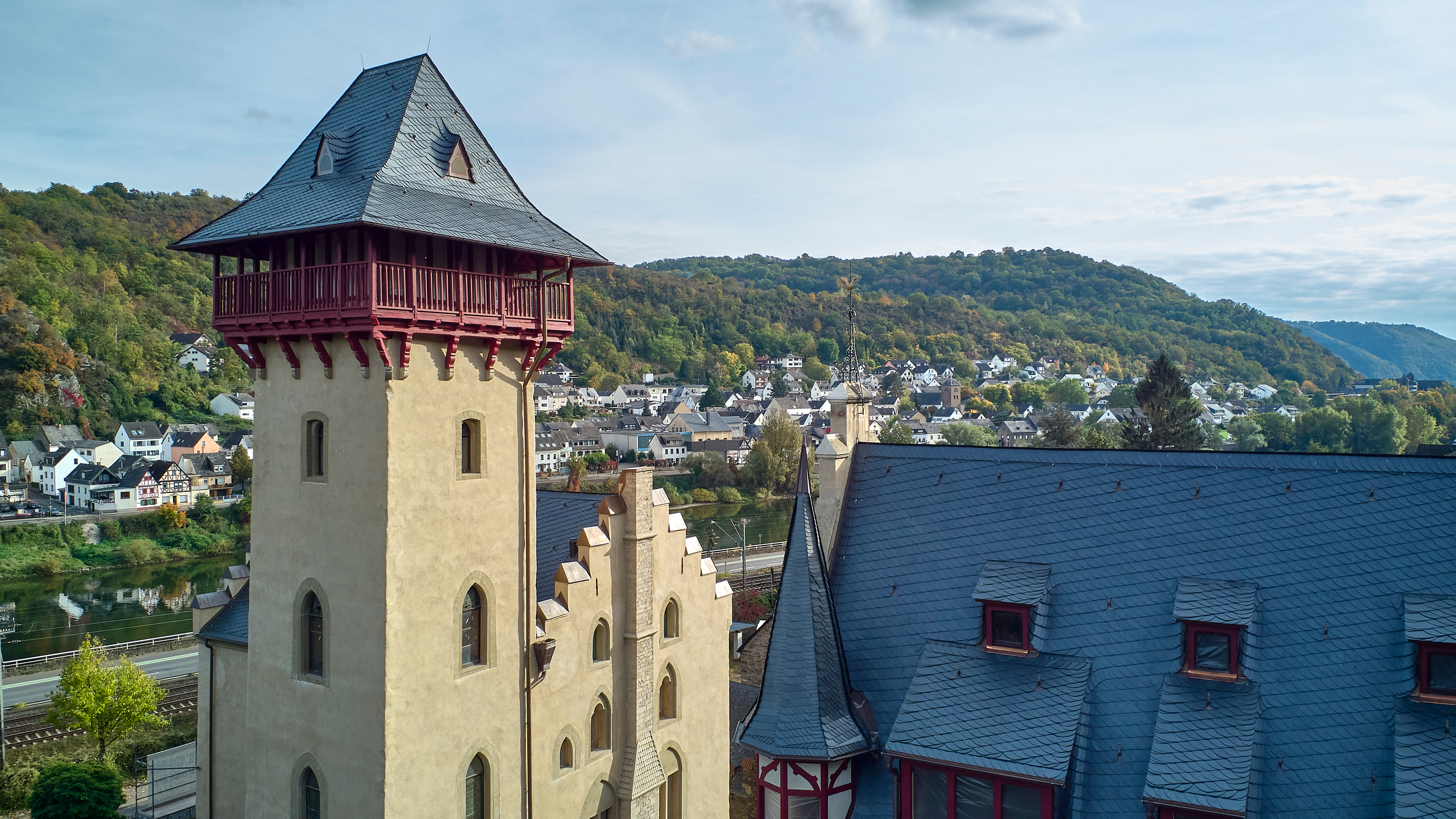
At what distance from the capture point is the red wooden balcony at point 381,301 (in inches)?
464

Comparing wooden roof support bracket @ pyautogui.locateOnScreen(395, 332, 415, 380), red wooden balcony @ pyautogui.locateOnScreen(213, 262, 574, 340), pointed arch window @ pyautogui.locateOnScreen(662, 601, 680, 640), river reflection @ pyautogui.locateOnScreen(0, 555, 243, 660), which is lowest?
Result: river reflection @ pyautogui.locateOnScreen(0, 555, 243, 660)

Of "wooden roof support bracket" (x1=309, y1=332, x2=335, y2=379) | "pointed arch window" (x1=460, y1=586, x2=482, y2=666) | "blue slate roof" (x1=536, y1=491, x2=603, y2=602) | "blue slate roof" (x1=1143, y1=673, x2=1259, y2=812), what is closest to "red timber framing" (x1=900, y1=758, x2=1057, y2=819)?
"blue slate roof" (x1=1143, y1=673, x2=1259, y2=812)

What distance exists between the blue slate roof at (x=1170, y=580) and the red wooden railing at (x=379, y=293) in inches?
303

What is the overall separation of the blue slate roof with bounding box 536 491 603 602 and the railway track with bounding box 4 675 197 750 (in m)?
21.4

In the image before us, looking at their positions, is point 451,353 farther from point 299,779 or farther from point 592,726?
point 592,726

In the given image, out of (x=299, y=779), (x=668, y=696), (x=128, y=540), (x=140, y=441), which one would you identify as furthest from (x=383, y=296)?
(x=140, y=441)

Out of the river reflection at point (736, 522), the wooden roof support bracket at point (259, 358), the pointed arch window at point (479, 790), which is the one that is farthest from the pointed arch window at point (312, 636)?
the river reflection at point (736, 522)

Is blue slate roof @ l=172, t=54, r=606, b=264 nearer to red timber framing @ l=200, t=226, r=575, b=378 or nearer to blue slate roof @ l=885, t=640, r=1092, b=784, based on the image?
red timber framing @ l=200, t=226, r=575, b=378

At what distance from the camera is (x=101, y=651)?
1281 inches

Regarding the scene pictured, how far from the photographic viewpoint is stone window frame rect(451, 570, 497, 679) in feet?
42.7

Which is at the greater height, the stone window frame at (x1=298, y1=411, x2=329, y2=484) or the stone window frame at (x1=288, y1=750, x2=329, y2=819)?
the stone window frame at (x1=298, y1=411, x2=329, y2=484)

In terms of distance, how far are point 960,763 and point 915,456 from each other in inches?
240

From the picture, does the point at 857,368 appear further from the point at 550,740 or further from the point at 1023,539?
the point at 550,740

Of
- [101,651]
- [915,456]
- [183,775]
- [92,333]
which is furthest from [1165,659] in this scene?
[92,333]
